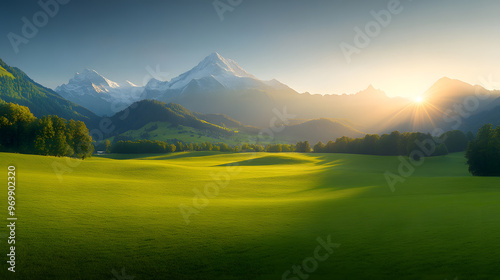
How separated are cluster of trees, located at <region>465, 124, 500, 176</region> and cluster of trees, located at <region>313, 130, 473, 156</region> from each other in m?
35.1

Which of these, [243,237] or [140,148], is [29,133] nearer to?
[243,237]

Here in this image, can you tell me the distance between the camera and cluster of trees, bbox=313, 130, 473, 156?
307 ft

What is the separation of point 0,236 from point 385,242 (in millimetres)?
22532

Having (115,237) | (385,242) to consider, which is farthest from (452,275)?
(115,237)

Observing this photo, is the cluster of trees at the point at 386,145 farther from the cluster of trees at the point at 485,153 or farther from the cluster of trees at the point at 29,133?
the cluster of trees at the point at 29,133

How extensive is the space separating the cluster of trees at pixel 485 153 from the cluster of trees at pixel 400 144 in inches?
1384

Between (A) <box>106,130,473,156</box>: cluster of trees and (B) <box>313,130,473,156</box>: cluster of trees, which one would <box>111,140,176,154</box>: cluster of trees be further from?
(B) <box>313,130,473,156</box>: cluster of trees

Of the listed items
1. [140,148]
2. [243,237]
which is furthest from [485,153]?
[140,148]

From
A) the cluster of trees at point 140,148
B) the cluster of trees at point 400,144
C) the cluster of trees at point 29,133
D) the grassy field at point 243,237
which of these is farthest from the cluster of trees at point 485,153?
the cluster of trees at point 140,148

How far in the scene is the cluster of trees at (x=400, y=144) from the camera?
93.4 meters

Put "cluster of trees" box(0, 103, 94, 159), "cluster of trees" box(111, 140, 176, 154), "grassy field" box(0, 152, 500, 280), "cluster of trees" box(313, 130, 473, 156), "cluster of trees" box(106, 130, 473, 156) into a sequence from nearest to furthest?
"grassy field" box(0, 152, 500, 280), "cluster of trees" box(0, 103, 94, 159), "cluster of trees" box(313, 130, 473, 156), "cluster of trees" box(106, 130, 473, 156), "cluster of trees" box(111, 140, 176, 154)

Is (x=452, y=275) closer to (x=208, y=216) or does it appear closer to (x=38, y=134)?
(x=208, y=216)

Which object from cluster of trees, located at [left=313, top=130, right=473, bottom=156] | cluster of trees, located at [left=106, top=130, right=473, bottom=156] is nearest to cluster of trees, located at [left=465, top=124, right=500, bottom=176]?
cluster of trees, located at [left=106, top=130, right=473, bottom=156]

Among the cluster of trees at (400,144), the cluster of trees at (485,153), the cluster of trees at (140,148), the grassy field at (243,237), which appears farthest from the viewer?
the cluster of trees at (140,148)
